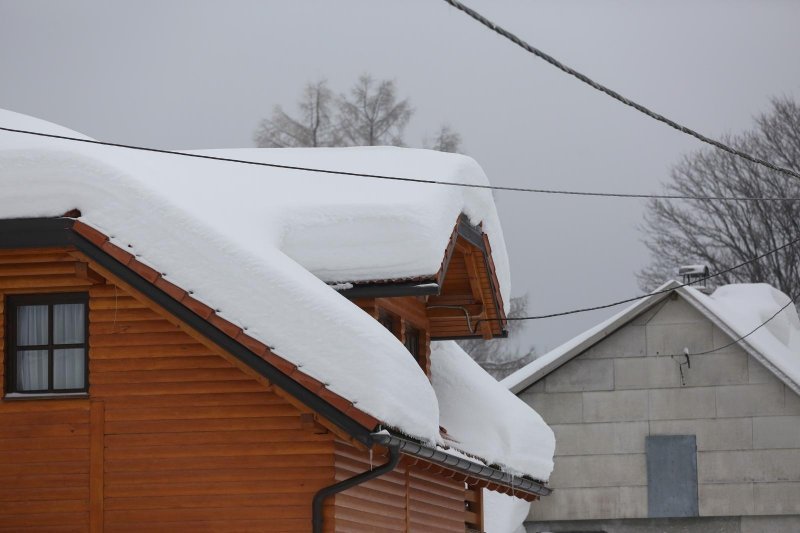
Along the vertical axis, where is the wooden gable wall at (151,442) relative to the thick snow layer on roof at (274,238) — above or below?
below

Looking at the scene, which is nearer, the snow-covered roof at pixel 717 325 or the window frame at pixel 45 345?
the window frame at pixel 45 345

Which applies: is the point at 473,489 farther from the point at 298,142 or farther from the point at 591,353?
the point at 298,142

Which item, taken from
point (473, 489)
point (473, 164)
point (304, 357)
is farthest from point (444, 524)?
point (304, 357)

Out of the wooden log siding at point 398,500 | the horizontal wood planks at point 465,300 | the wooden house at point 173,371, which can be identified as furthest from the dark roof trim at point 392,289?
the horizontal wood planks at point 465,300

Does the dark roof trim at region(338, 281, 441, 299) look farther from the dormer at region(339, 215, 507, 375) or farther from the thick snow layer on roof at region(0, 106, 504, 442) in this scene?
the dormer at region(339, 215, 507, 375)

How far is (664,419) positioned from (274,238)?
1496 cm

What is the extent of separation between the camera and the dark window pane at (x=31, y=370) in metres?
13.8

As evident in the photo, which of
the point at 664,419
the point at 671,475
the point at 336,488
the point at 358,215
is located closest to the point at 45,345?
the point at 336,488

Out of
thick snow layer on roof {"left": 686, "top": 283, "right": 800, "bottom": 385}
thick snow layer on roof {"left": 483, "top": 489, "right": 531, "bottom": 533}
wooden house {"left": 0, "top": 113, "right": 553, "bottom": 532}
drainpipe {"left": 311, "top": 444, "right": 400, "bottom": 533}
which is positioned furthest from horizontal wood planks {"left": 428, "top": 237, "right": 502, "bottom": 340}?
thick snow layer on roof {"left": 686, "top": 283, "right": 800, "bottom": 385}

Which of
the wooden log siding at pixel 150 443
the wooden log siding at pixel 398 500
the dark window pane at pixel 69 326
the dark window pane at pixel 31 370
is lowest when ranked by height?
the wooden log siding at pixel 398 500

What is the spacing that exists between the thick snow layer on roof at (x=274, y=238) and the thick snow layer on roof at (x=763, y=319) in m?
13.5

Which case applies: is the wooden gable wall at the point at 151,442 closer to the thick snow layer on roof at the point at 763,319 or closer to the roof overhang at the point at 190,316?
the roof overhang at the point at 190,316

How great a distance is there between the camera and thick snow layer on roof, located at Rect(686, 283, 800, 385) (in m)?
27.4

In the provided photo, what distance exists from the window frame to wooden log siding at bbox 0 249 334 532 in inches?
5.6
